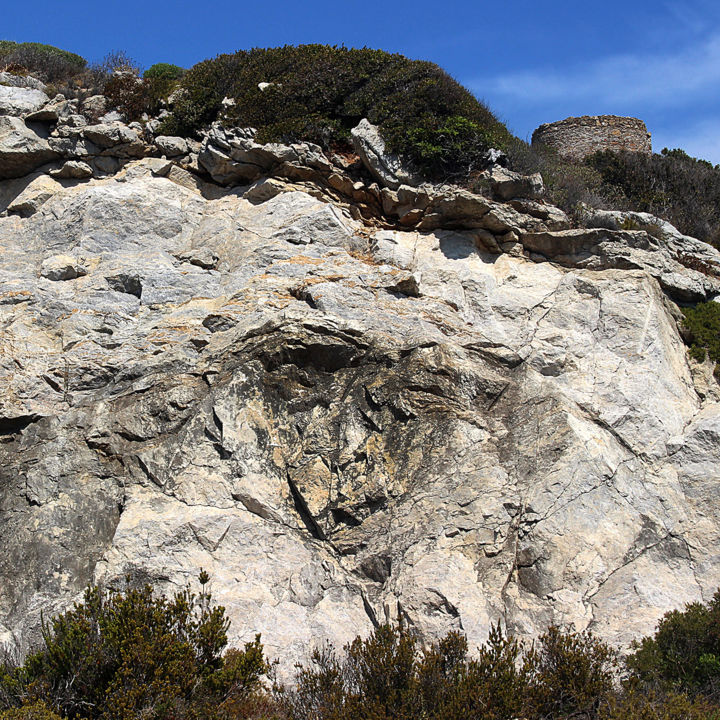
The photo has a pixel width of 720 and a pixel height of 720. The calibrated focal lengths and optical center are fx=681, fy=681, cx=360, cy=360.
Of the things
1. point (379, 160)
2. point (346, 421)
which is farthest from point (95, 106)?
point (346, 421)

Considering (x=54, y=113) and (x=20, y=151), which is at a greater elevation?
(x=54, y=113)

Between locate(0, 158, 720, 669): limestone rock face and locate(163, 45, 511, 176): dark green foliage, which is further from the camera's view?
locate(163, 45, 511, 176): dark green foliage

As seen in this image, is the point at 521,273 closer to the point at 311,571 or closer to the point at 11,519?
the point at 311,571

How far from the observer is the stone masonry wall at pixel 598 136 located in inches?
826

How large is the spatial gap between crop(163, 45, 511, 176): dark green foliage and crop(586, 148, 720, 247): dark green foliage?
4.30 meters

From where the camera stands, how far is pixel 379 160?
12.9 meters

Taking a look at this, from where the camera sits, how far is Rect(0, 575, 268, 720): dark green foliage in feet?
20.3

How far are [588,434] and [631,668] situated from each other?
2914 mm

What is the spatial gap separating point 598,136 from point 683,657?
700 inches

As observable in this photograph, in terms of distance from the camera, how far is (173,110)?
14031mm

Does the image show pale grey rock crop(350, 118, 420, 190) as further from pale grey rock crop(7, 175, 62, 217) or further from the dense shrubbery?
the dense shrubbery

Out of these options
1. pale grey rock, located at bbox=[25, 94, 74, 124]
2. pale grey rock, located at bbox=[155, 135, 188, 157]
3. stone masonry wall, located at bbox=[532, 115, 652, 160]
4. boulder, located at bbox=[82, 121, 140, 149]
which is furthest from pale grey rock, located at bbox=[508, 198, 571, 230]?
stone masonry wall, located at bbox=[532, 115, 652, 160]

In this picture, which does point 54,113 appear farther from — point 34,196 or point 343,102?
point 343,102

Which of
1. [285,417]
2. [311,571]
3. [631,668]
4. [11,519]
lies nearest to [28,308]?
[11,519]
